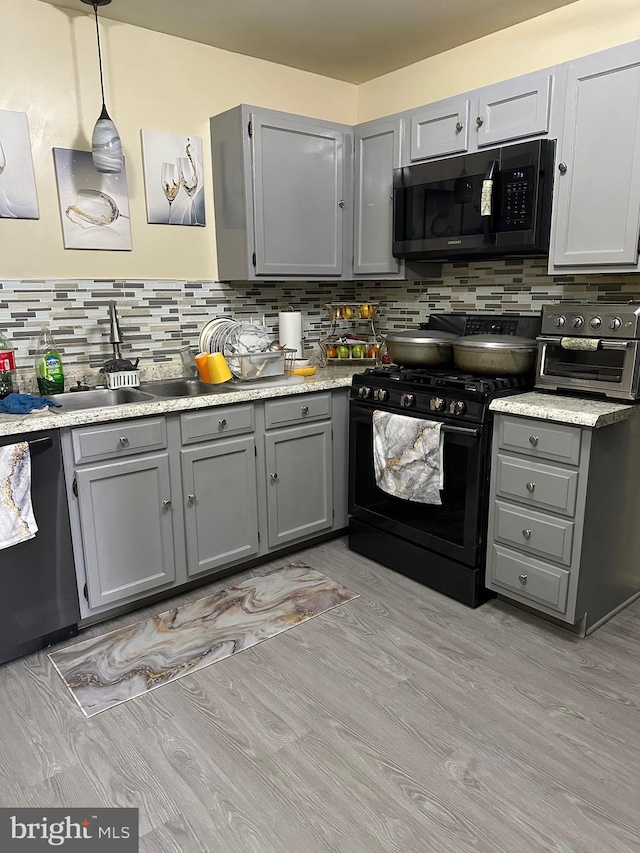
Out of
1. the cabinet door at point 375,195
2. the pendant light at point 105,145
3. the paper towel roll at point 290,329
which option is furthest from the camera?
the paper towel roll at point 290,329

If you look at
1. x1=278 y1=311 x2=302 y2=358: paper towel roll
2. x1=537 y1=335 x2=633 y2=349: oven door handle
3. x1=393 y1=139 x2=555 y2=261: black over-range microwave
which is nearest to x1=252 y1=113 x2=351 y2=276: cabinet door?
x1=278 y1=311 x2=302 y2=358: paper towel roll

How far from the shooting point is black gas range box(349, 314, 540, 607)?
248 centimetres

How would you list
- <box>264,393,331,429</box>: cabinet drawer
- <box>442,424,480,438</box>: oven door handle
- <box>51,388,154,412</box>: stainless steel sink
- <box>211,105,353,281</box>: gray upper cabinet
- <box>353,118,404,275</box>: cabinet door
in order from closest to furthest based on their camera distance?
<box>442,424,480,438</box>: oven door handle, <box>51,388,154,412</box>: stainless steel sink, <box>264,393,331,429</box>: cabinet drawer, <box>211,105,353,281</box>: gray upper cabinet, <box>353,118,404,275</box>: cabinet door

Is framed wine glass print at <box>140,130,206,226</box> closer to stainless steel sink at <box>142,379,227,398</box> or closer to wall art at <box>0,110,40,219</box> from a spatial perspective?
wall art at <box>0,110,40,219</box>

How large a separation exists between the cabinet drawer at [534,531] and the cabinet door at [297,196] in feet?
5.30

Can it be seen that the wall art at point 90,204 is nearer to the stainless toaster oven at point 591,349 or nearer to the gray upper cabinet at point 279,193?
the gray upper cabinet at point 279,193

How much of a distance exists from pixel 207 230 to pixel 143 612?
1890 mm

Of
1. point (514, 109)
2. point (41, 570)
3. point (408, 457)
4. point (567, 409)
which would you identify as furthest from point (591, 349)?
point (41, 570)

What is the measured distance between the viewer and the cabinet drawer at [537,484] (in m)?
2.24

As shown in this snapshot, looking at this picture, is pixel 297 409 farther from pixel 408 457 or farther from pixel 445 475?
pixel 445 475

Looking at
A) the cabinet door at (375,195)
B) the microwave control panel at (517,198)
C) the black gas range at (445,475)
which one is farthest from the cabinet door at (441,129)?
the black gas range at (445,475)

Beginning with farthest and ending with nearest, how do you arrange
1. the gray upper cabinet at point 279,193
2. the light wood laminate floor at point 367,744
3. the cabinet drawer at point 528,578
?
the gray upper cabinet at point 279,193
the cabinet drawer at point 528,578
the light wood laminate floor at point 367,744

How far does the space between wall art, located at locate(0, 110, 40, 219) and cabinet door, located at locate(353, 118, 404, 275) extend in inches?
63.8

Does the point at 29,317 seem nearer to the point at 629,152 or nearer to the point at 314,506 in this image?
the point at 314,506
